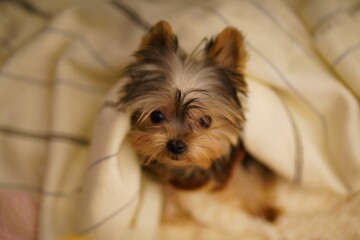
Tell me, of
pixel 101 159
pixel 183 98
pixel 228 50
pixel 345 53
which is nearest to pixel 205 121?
pixel 183 98

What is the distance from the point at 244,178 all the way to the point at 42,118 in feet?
3.96

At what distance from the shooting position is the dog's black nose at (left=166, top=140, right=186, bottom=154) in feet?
5.39

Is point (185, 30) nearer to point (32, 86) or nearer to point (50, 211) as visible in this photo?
point (32, 86)

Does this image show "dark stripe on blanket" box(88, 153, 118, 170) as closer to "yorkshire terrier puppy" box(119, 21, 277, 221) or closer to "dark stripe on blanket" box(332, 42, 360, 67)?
"yorkshire terrier puppy" box(119, 21, 277, 221)

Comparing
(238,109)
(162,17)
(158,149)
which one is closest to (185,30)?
(162,17)

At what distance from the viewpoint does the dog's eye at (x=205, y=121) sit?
1714 millimetres

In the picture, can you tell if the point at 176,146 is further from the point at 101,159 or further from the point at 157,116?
the point at 101,159

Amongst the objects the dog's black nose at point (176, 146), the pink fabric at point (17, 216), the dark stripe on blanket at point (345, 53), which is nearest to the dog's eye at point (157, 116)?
the dog's black nose at point (176, 146)

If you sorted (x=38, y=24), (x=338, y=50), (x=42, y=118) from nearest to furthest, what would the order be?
(x=338, y=50) < (x=42, y=118) < (x=38, y=24)

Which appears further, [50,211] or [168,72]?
[50,211]

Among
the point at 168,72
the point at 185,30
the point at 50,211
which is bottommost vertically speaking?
the point at 50,211

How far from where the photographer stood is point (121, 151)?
1.93 metres

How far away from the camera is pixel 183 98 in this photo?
1653 millimetres

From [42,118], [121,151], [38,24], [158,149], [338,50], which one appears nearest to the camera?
[158,149]
